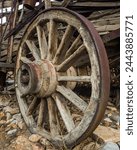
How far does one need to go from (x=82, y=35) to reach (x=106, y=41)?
61cm

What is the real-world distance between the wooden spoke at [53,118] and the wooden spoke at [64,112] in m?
0.14

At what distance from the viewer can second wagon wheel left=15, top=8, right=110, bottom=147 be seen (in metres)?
3.17

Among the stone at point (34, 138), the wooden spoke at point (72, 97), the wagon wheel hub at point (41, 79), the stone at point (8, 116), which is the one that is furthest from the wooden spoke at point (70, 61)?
the stone at point (8, 116)

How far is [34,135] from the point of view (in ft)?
12.9

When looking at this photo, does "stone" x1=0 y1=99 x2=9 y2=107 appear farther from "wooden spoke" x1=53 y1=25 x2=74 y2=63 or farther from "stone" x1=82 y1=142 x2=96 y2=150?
"stone" x1=82 y1=142 x2=96 y2=150

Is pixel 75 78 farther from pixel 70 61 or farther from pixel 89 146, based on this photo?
pixel 89 146

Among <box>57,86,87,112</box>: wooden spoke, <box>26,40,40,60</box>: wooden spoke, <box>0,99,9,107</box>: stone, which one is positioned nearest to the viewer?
<box>57,86,87,112</box>: wooden spoke

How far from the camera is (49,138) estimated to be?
3725 millimetres

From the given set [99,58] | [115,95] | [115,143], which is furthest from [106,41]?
[115,95]

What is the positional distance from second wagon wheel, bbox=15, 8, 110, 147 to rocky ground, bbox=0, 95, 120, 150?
0.15 m

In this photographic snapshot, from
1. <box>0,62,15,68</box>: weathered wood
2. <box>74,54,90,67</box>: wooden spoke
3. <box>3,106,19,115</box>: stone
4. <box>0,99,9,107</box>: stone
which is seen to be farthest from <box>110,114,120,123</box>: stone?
<box>0,99,9,107</box>: stone

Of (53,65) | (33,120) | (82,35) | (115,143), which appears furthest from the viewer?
(33,120)

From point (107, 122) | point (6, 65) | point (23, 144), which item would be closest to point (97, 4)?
point (107, 122)

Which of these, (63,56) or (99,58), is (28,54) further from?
(99,58)
